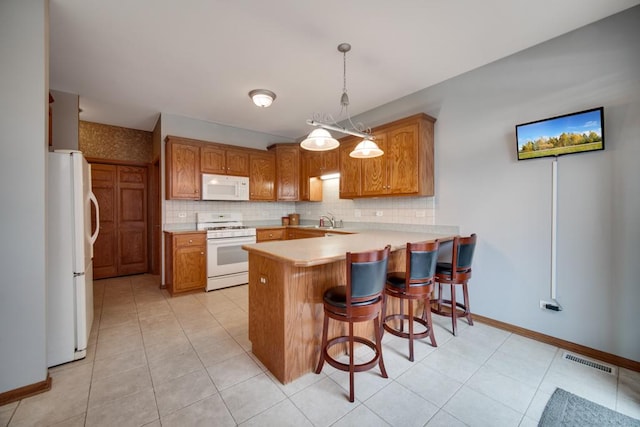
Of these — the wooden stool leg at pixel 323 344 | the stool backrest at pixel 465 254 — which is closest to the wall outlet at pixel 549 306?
the stool backrest at pixel 465 254

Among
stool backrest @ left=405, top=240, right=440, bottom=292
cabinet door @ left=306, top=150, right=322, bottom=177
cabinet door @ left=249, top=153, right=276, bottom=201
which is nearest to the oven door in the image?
cabinet door @ left=249, top=153, right=276, bottom=201

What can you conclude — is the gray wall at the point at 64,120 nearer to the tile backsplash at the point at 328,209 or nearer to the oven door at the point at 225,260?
the tile backsplash at the point at 328,209

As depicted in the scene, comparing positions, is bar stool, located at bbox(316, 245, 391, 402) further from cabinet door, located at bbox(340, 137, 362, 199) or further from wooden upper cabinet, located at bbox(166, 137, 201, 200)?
wooden upper cabinet, located at bbox(166, 137, 201, 200)

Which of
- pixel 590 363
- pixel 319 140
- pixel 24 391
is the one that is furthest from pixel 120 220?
pixel 590 363

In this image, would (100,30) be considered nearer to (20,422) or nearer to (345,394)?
(20,422)

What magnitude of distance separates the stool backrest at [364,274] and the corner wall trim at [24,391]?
224 centimetres

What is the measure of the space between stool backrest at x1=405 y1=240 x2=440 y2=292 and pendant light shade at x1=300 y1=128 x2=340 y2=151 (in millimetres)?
1232

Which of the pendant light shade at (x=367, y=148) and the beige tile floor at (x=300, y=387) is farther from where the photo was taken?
the pendant light shade at (x=367, y=148)

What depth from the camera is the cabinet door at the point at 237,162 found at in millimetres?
4574

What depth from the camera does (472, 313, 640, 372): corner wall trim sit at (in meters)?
2.08

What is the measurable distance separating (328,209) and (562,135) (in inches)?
137

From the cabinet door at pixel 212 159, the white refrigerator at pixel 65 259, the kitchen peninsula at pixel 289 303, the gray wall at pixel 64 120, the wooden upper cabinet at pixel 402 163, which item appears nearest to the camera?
the kitchen peninsula at pixel 289 303

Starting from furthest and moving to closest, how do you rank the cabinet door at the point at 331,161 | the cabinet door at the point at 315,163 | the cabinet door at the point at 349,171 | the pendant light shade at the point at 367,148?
the cabinet door at the point at 315,163 → the cabinet door at the point at 331,161 → the cabinet door at the point at 349,171 → the pendant light shade at the point at 367,148

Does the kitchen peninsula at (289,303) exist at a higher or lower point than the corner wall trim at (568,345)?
higher
